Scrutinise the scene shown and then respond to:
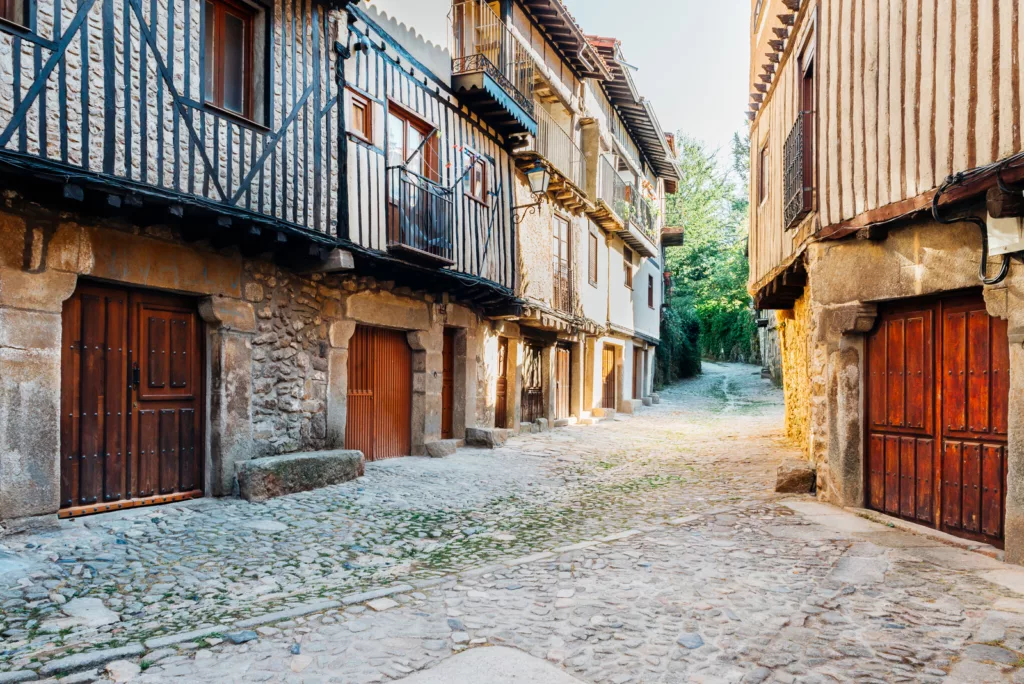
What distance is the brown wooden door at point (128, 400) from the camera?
5.48 meters

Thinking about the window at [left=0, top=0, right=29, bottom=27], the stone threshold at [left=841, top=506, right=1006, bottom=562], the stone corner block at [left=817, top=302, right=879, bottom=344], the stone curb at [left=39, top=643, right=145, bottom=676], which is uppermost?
the window at [left=0, top=0, right=29, bottom=27]

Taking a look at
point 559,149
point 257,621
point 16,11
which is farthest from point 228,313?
point 559,149

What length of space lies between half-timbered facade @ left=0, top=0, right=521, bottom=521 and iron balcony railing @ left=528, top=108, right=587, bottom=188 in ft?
14.6

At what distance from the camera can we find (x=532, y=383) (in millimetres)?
14367

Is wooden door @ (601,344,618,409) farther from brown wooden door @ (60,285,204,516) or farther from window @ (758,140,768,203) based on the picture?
brown wooden door @ (60,285,204,516)

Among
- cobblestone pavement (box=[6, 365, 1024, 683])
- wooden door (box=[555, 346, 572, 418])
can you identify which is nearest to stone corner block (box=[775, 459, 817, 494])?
cobblestone pavement (box=[6, 365, 1024, 683])

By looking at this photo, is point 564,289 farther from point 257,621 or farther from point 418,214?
point 257,621

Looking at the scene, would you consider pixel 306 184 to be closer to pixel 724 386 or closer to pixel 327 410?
pixel 327 410

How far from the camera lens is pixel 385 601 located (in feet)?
13.3

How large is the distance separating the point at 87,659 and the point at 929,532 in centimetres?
588

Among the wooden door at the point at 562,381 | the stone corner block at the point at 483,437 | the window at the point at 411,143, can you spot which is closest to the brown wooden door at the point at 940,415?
the stone corner block at the point at 483,437

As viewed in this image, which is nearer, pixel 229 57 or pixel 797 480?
pixel 229 57

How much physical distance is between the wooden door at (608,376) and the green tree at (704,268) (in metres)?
8.01

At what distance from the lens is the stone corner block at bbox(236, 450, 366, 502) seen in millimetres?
6418
